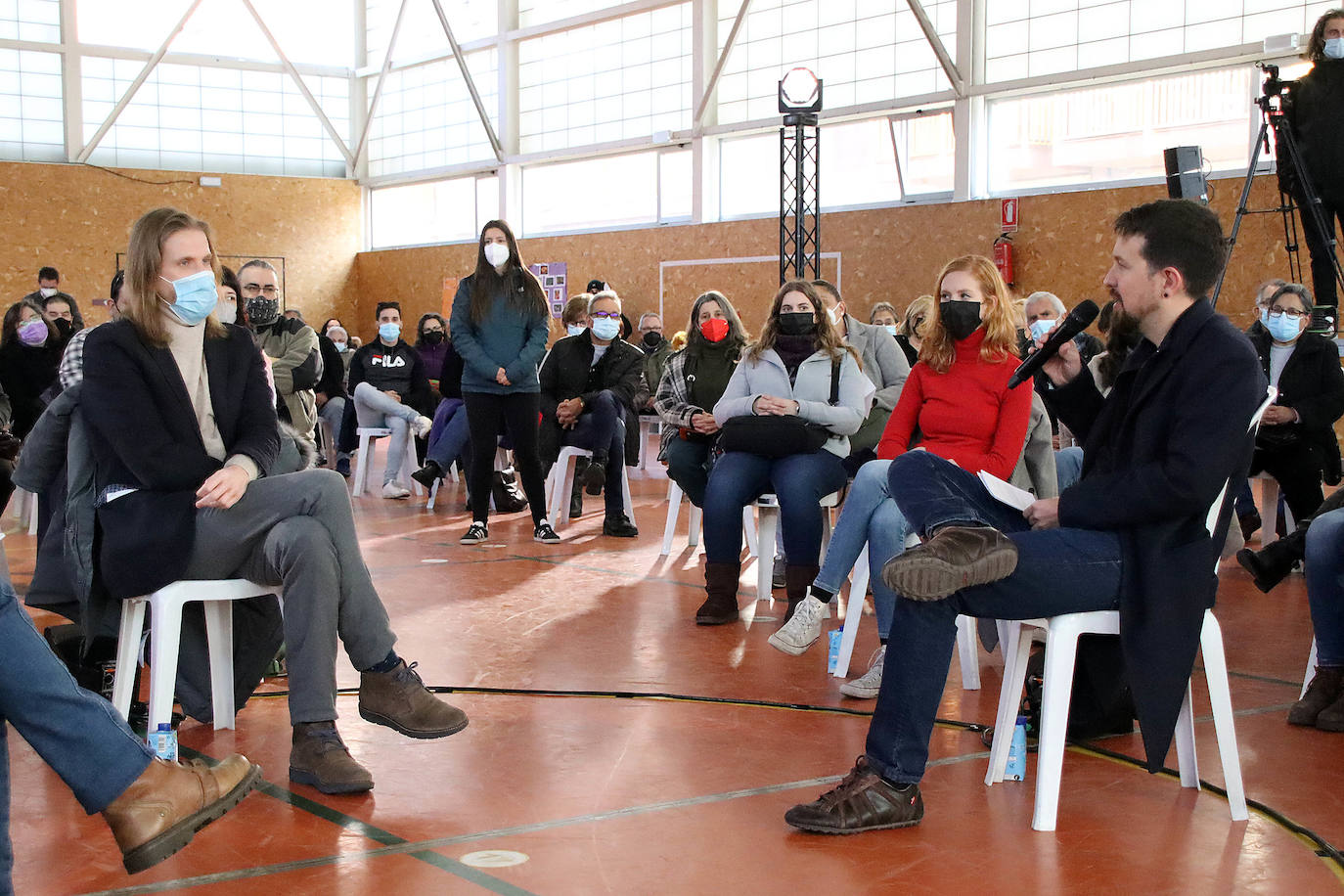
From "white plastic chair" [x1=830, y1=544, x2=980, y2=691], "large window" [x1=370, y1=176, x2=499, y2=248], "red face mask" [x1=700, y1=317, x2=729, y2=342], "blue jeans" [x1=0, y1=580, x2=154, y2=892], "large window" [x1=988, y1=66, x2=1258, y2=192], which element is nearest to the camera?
"blue jeans" [x1=0, y1=580, x2=154, y2=892]

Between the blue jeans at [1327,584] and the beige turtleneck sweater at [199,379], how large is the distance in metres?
2.44

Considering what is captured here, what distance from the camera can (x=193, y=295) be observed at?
9.32 ft

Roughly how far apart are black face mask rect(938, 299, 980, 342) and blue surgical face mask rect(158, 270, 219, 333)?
1908 millimetres

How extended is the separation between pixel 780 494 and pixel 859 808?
85.2 inches


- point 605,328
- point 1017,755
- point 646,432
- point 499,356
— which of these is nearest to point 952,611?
point 1017,755

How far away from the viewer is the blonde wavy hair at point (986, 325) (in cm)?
368

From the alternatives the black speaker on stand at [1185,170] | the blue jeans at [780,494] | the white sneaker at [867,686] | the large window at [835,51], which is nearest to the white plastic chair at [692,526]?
the blue jeans at [780,494]

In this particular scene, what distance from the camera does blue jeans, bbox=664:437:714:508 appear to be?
5.27 meters

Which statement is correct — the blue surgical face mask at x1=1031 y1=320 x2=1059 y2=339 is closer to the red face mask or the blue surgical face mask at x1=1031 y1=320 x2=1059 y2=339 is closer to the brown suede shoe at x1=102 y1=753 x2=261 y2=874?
the red face mask

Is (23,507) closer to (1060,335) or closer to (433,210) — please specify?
(1060,335)

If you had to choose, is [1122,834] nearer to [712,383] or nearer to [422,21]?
[712,383]

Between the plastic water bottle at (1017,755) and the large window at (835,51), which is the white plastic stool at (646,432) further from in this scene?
the plastic water bottle at (1017,755)

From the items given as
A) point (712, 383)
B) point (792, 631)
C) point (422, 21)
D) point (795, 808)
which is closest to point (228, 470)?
point (795, 808)

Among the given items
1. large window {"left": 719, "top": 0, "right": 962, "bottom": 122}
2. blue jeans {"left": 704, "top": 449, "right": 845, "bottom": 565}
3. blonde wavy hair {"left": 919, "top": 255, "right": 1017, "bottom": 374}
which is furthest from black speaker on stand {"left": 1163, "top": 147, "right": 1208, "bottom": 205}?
large window {"left": 719, "top": 0, "right": 962, "bottom": 122}
